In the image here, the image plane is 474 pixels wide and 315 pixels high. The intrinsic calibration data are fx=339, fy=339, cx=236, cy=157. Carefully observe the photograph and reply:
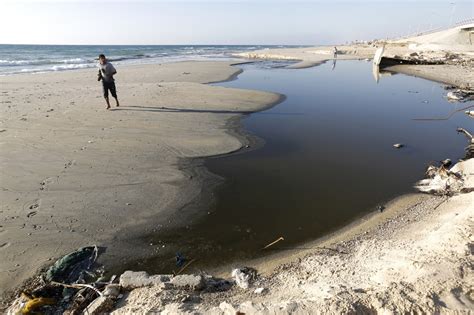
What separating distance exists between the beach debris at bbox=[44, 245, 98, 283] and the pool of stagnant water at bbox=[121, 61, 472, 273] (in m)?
0.76

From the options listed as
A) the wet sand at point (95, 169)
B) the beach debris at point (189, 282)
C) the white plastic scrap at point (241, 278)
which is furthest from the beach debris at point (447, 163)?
the beach debris at point (189, 282)

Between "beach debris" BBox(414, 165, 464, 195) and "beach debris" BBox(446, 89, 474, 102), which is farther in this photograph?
"beach debris" BBox(446, 89, 474, 102)

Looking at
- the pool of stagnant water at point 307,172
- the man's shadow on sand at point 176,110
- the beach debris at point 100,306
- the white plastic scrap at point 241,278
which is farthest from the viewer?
the man's shadow on sand at point 176,110

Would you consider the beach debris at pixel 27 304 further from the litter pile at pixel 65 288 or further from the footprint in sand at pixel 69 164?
the footprint in sand at pixel 69 164

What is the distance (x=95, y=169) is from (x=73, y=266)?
289 centimetres

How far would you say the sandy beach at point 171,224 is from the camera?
341cm

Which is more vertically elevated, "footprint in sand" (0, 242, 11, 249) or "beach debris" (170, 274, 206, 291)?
"footprint in sand" (0, 242, 11, 249)

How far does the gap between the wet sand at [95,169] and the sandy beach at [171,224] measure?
0.02m

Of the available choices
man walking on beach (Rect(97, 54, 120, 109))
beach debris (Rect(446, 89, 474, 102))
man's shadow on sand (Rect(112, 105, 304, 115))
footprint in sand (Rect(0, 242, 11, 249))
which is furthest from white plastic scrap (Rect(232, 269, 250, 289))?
beach debris (Rect(446, 89, 474, 102))

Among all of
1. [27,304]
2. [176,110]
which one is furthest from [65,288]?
[176,110]

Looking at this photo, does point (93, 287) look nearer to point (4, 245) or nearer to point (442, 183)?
point (4, 245)

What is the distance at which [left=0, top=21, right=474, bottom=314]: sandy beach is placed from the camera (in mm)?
3409

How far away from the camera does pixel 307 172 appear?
723 centimetres

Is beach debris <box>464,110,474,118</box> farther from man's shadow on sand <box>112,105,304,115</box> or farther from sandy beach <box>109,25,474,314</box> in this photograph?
sandy beach <box>109,25,474,314</box>
